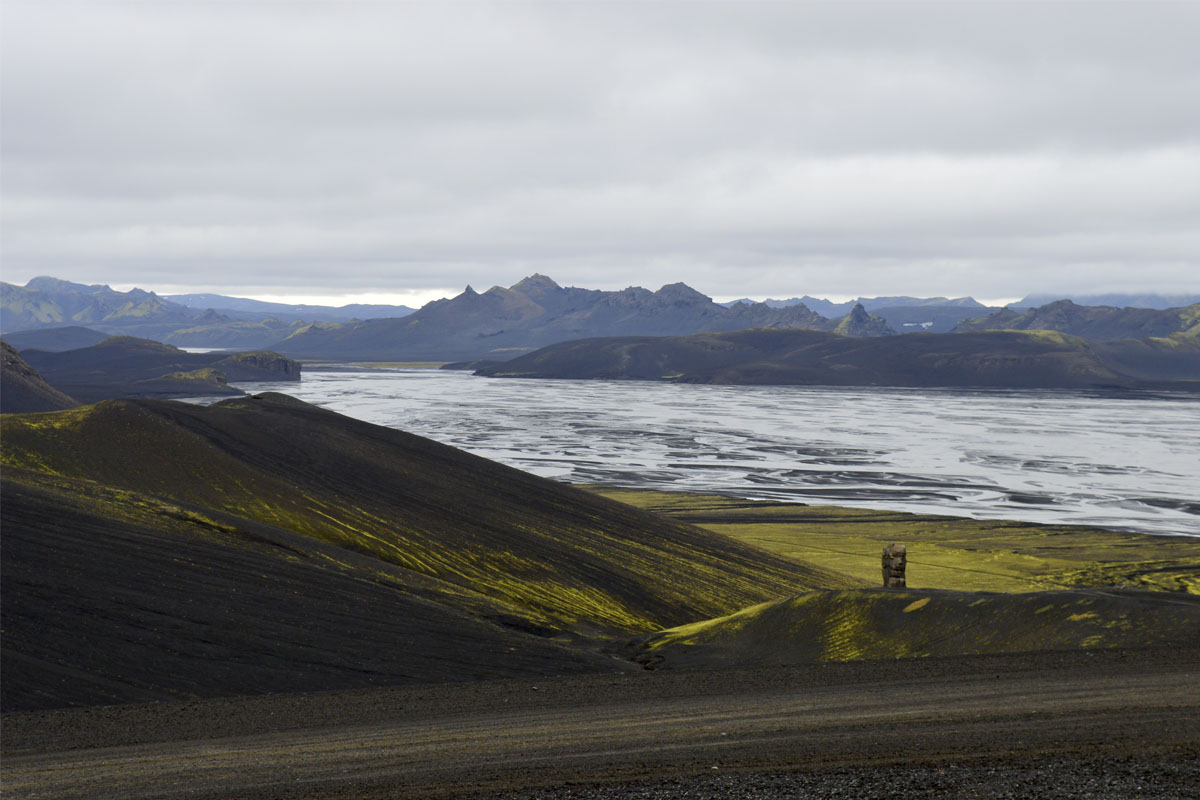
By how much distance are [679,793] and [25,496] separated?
24.9 meters

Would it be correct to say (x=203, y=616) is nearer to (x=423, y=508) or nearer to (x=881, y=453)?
(x=423, y=508)

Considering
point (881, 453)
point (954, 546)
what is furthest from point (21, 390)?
point (954, 546)

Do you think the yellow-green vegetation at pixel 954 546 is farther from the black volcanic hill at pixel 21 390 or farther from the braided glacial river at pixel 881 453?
the black volcanic hill at pixel 21 390

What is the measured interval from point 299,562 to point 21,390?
109m

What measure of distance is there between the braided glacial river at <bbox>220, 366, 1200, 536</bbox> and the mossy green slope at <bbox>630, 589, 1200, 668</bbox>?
5321 cm

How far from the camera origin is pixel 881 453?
395 ft

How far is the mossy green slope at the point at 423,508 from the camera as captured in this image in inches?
1496

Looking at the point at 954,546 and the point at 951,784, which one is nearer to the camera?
the point at 951,784

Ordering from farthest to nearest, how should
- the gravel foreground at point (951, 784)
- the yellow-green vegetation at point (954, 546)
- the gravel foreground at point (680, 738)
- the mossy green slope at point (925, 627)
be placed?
1. the yellow-green vegetation at point (954, 546)
2. the mossy green slope at point (925, 627)
3. the gravel foreground at point (680, 738)
4. the gravel foreground at point (951, 784)

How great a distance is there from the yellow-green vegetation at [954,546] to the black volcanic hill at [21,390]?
3071 inches

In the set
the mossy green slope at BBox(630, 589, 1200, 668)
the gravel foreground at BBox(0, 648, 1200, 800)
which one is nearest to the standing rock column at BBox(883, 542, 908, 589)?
the mossy green slope at BBox(630, 589, 1200, 668)

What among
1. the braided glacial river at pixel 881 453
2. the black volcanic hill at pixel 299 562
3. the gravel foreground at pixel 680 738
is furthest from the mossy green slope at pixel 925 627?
the braided glacial river at pixel 881 453

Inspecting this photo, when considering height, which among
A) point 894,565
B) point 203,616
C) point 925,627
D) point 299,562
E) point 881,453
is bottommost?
point 881,453

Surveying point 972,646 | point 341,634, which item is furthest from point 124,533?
point 972,646
